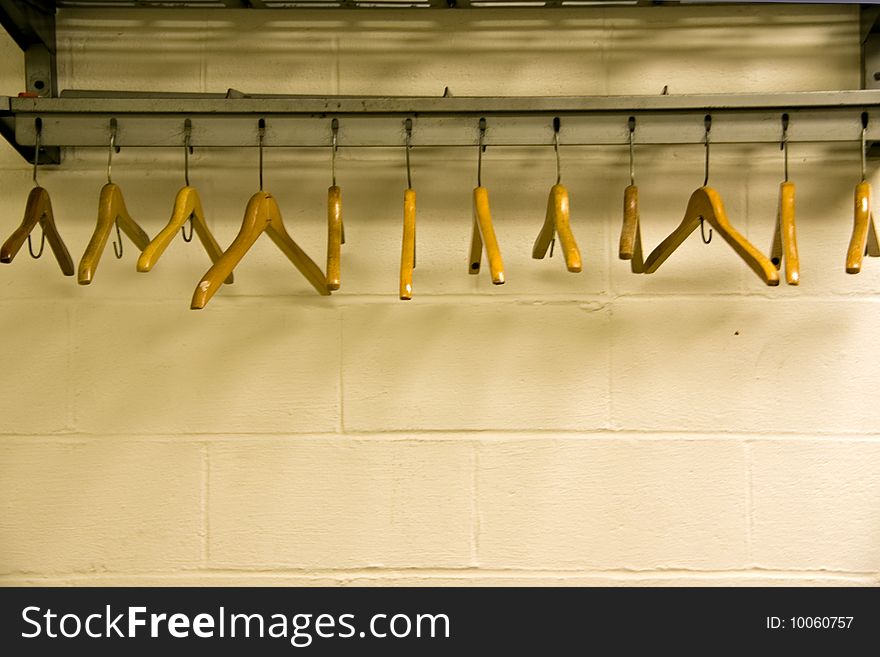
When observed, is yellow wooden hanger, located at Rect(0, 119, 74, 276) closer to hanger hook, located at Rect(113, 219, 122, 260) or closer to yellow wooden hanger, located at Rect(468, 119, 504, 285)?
hanger hook, located at Rect(113, 219, 122, 260)

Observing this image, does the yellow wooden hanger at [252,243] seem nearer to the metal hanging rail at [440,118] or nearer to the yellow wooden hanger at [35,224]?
the metal hanging rail at [440,118]

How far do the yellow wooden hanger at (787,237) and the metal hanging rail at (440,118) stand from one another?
0.25 feet

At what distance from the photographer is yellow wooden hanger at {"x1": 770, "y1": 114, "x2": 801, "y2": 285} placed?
128cm

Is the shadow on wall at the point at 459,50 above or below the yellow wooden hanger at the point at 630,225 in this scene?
above

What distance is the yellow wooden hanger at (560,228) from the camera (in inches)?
48.8

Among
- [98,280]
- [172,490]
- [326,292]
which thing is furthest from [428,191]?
[172,490]

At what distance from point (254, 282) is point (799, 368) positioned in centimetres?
122

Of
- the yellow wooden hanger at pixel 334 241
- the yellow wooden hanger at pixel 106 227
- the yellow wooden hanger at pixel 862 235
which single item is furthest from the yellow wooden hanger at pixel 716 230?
the yellow wooden hanger at pixel 106 227

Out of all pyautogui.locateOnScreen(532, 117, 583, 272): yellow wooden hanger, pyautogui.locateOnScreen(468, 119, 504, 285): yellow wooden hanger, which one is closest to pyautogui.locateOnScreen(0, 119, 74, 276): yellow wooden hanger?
pyautogui.locateOnScreen(468, 119, 504, 285): yellow wooden hanger

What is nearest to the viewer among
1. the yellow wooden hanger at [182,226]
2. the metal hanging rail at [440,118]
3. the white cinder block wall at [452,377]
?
the yellow wooden hanger at [182,226]

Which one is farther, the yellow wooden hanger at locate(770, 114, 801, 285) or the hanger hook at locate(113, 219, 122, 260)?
the hanger hook at locate(113, 219, 122, 260)

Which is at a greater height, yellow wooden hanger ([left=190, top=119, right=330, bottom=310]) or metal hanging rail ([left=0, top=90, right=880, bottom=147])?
Answer: metal hanging rail ([left=0, top=90, right=880, bottom=147])

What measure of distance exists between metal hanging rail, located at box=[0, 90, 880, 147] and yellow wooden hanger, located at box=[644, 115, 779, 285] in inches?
3.5
